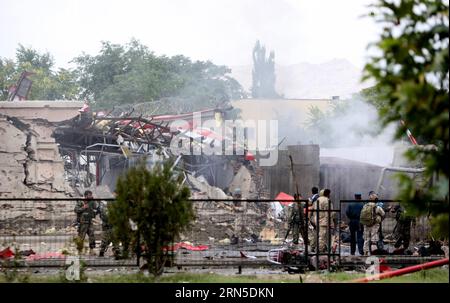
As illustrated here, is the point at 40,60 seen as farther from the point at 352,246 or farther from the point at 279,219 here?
the point at 352,246

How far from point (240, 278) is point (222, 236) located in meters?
7.34

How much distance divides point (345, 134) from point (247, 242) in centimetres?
2066

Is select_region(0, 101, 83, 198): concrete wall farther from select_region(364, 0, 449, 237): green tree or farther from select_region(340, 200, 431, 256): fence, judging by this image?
select_region(364, 0, 449, 237): green tree

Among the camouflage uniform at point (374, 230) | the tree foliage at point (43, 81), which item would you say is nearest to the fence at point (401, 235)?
the camouflage uniform at point (374, 230)

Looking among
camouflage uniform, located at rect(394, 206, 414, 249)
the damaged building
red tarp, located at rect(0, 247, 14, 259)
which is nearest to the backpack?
camouflage uniform, located at rect(394, 206, 414, 249)

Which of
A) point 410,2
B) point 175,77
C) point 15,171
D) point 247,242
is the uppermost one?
point 175,77

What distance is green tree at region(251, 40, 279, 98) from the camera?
71.3 m

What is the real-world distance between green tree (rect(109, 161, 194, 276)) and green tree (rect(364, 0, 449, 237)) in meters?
5.29

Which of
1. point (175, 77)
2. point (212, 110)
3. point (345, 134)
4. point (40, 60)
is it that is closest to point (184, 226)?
point (212, 110)

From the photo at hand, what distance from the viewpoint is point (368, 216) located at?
16.5 meters

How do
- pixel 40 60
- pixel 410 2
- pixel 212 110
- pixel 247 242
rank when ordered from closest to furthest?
pixel 410 2 < pixel 247 242 < pixel 212 110 < pixel 40 60

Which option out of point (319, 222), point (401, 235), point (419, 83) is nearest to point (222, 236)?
point (319, 222)

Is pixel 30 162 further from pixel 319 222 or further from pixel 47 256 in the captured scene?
pixel 319 222

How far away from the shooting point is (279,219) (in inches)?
851
